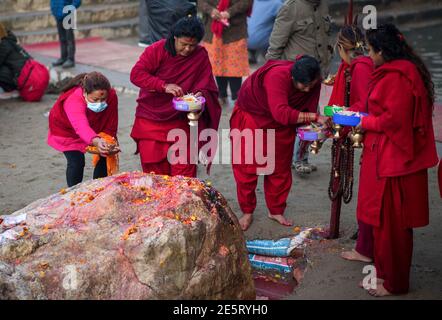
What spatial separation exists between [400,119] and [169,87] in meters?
1.90

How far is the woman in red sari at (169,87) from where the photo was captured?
17.9ft

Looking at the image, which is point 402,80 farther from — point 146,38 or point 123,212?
point 146,38

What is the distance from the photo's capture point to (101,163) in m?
5.75

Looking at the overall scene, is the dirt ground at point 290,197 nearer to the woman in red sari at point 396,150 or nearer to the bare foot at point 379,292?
the bare foot at point 379,292

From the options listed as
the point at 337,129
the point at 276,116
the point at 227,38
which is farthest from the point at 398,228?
the point at 227,38

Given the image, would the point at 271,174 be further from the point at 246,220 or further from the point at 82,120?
the point at 82,120

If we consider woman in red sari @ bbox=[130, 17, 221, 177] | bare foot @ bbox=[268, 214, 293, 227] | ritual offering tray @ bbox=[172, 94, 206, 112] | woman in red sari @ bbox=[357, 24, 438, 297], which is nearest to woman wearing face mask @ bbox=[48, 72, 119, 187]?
woman in red sari @ bbox=[130, 17, 221, 177]

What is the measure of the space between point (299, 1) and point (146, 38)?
492 cm

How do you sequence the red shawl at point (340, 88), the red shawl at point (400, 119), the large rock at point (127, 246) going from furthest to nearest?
1. the red shawl at point (340, 88)
2. the red shawl at point (400, 119)
3. the large rock at point (127, 246)

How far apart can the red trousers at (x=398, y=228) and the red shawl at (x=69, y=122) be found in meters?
2.14

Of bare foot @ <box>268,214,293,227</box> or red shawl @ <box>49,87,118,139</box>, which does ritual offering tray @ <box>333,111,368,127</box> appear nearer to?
bare foot @ <box>268,214,293,227</box>

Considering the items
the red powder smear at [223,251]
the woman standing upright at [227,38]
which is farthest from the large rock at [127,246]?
the woman standing upright at [227,38]

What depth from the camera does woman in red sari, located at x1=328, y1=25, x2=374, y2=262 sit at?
474 centimetres

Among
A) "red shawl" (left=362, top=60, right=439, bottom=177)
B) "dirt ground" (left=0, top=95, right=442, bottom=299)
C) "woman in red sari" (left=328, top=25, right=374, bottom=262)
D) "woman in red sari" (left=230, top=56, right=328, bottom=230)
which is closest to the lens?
"red shawl" (left=362, top=60, right=439, bottom=177)
